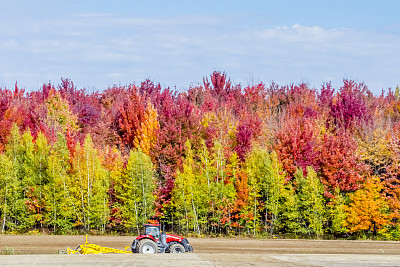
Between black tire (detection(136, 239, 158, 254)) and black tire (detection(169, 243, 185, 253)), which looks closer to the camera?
black tire (detection(136, 239, 158, 254))

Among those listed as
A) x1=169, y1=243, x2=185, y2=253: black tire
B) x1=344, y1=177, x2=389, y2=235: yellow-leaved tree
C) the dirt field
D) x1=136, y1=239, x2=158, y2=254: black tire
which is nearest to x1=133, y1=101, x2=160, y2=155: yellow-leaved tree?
the dirt field

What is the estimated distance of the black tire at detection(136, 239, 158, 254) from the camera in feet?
98.9

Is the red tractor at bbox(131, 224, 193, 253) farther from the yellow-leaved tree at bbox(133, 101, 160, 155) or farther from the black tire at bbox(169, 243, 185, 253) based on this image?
the yellow-leaved tree at bbox(133, 101, 160, 155)

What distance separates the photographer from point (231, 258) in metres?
28.6

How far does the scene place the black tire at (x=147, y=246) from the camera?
30.1 metres

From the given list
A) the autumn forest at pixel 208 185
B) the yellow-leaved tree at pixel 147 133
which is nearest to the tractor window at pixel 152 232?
the autumn forest at pixel 208 185

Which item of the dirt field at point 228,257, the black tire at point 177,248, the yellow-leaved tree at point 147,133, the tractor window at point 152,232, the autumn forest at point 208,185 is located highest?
the yellow-leaved tree at point 147,133

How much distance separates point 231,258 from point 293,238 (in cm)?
2415

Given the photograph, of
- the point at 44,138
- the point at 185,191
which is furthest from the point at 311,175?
the point at 44,138

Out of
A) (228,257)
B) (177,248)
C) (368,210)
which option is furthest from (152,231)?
(368,210)

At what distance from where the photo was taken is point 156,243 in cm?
3073

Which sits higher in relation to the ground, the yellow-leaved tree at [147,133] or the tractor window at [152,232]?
the yellow-leaved tree at [147,133]

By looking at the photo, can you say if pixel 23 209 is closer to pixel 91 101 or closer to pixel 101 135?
pixel 101 135

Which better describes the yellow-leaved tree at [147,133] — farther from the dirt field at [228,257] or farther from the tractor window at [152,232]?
the tractor window at [152,232]
